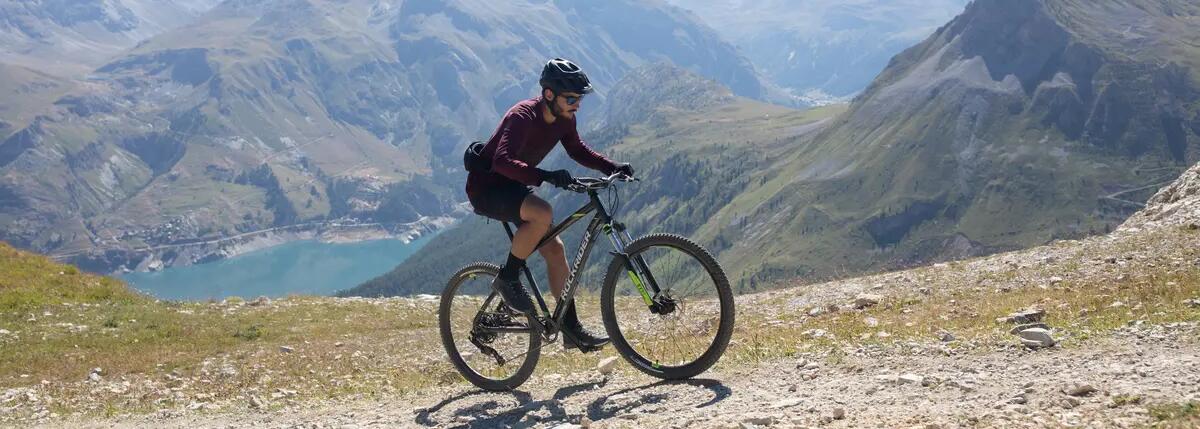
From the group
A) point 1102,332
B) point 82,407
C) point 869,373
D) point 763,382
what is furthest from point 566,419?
Result: point 82,407

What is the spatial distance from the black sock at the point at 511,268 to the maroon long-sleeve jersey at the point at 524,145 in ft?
3.20

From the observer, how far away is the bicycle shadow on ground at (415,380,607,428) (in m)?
9.55

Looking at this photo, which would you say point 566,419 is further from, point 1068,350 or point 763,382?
point 1068,350

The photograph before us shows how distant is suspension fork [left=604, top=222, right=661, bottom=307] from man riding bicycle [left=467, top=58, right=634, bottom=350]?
76 cm

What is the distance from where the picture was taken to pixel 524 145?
9781 millimetres

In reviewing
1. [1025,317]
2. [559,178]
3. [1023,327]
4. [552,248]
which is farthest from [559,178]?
[1025,317]

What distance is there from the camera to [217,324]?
2119 cm

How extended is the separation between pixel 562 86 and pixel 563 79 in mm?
89

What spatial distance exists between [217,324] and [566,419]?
15.3 metres

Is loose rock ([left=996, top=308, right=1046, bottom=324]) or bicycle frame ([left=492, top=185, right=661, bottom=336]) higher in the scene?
bicycle frame ([left=492, top=185, right=661, bottom=336])

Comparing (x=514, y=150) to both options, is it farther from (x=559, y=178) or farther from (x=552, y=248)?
(x=552, y=248)

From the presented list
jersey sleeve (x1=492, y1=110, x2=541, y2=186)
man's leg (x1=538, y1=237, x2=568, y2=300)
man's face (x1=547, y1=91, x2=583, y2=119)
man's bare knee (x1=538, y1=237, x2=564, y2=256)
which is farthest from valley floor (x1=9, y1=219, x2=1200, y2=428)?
man's face (x1=547, y1=91, x2=583, y2=119)

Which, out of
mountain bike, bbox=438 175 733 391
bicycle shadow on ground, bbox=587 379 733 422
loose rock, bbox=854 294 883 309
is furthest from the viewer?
loose rock, bbox=854 294 883 309

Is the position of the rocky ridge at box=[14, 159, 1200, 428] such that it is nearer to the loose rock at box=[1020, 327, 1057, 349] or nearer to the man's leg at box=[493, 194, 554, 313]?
the loose rock at box=[1020, 327, 1057, 349]
